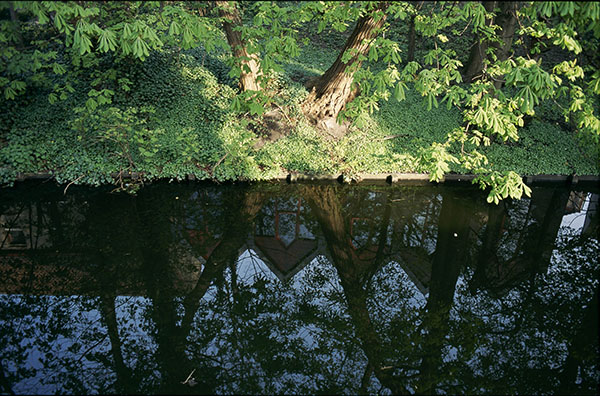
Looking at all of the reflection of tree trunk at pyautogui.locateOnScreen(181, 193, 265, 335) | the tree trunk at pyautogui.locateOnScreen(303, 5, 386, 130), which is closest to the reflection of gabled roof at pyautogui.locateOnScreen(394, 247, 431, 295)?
the reflection of tree trunk at pyautogui.locateOnScreen(181, 193, 265, 335)

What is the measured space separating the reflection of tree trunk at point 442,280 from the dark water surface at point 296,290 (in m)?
0.03

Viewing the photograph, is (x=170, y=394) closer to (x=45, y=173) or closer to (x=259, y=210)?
(x=259, y=210)

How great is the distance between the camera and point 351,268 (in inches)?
289

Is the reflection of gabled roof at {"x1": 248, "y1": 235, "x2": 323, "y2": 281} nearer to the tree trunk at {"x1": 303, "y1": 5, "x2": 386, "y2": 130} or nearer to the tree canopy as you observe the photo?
the tree canopy

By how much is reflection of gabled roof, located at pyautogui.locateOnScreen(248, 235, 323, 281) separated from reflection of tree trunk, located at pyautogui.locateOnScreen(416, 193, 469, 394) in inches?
81.9

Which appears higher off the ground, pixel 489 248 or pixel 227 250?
pixel 489 248

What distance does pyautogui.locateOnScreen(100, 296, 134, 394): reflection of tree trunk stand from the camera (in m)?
4.97

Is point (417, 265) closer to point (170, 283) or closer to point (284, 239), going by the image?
point (284, 239)

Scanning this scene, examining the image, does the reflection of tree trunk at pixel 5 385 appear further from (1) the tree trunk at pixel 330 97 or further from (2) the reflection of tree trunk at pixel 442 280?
(1) the tree trunk at pixel 330 97

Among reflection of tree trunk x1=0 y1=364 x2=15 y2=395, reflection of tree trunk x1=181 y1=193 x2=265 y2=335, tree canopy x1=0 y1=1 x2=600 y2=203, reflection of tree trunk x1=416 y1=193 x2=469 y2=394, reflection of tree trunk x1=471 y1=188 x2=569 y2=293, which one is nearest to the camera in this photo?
reflection of tree trunk x1=0 y1=364 x2=15 y2=395

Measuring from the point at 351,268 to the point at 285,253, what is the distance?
120 cm

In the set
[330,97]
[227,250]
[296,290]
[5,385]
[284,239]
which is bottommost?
[5,385]

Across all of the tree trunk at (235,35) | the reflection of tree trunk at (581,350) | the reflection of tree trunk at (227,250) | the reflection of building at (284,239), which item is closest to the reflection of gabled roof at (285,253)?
the reflection of building at (284,239)

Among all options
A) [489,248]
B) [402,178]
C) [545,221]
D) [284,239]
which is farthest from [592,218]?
[284,239]
